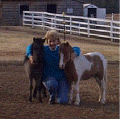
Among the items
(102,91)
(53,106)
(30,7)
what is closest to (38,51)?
(53,106)

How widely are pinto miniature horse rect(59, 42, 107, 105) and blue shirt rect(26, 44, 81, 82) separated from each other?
14 cm

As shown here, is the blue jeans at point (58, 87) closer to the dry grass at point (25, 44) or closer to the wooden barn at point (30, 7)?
the dry grass at point (25, 44)

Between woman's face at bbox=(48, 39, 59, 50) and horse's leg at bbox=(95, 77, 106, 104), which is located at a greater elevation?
woman's face at bbox=(48, 39, 59, 50)

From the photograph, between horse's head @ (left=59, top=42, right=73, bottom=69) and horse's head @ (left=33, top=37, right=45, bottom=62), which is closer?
horse's head @ (left=59, top=42, right=73, bottom=69)

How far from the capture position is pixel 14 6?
31.2 m

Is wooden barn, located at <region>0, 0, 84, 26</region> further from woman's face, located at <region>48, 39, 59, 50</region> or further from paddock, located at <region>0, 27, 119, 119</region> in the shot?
woman's face, located at <region>48, 39, 59, 50</region>

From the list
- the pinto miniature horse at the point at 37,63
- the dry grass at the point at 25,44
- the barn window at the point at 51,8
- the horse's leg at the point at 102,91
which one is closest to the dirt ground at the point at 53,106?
the horse's leg at the point at 102,91

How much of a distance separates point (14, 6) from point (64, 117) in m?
25.9

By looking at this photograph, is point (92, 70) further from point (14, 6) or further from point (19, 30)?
point (14, 6)

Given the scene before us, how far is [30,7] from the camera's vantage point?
105 feet

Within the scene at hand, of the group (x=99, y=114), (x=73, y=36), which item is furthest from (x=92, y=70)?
(x=73, y=36)

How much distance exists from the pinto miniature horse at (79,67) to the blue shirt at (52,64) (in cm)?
14

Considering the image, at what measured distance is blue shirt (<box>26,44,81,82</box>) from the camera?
697 centimetres

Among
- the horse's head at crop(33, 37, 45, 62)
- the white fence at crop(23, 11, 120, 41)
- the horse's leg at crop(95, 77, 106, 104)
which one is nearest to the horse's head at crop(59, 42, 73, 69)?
the horse's head at crop(33, 37, 45, 62)
